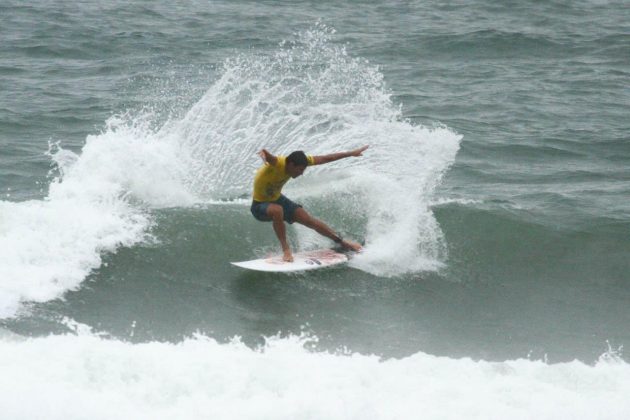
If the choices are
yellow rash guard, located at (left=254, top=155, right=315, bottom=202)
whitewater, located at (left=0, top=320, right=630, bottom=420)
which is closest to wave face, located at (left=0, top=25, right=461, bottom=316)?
yellow rash guard, located at (left=254, top=155, right=315, bottom=202)

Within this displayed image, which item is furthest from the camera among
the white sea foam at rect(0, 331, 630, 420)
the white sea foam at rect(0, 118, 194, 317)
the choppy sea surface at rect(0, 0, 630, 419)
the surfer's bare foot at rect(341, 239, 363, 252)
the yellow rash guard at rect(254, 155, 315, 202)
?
the surfer's bare foot at rect(341, 239, 363, 252)

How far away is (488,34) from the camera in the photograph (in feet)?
75.9

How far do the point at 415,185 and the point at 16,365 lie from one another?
20.6ft

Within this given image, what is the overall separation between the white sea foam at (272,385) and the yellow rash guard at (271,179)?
2754 mm

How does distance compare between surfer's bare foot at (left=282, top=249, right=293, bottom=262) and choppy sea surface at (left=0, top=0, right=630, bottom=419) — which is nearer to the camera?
choppy sea surface at (left=0, top=0, right=630, bottom=419)

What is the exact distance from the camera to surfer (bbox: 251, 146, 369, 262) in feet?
35.0

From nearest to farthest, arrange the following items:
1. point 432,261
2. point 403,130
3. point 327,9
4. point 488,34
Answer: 1. point 432,261
2. point 403,130
3. point 488,34
4. point 327,9

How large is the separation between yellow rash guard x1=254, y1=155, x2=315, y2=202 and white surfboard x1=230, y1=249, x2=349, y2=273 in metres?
0.74

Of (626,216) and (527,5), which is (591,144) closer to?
(626,216)

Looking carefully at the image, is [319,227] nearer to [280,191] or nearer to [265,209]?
[280,191]

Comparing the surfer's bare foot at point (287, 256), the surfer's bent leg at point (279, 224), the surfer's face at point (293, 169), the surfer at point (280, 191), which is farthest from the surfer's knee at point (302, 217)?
the surfer's face at point (293, 169)

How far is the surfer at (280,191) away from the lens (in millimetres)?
10672

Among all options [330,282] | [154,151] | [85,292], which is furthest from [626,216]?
[85,292]

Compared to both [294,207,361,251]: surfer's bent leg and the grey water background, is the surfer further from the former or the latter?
the grey water background
